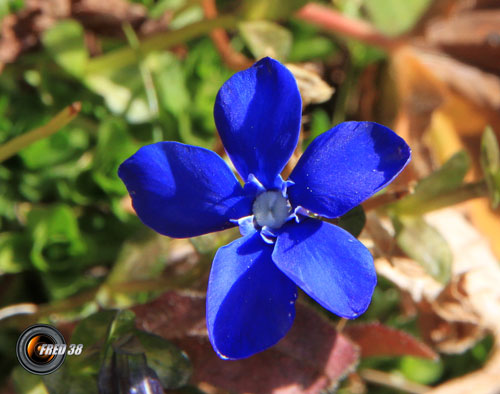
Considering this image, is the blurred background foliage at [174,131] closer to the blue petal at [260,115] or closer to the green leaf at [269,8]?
the green leaf at [269,8]

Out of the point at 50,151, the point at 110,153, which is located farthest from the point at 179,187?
the point at 50,151

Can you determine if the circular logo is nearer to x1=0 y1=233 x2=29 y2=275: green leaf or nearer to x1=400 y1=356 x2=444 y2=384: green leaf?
x1=0 y1=233 x2=29 y2=275: green leaf

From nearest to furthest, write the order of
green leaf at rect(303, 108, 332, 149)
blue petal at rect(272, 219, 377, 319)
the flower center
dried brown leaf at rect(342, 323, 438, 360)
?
blue petal at rect(272, 219, 377, 319) < the flower center < dried brown leaf at rect(342, 323, 438, 360) < green leaf at rect(303, 108, 332, 149)

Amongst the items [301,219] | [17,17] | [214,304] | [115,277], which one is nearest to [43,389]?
[115,277]

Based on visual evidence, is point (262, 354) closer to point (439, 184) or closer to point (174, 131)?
point (439, 184)

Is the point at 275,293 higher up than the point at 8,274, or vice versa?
the point at 275,293

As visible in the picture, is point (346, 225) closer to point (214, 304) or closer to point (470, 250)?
point (214, 304)

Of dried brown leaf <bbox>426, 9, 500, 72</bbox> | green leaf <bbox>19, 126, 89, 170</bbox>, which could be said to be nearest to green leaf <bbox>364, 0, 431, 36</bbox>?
dried brown leaf <bbox>426, 9, 500, 72</bbox>
